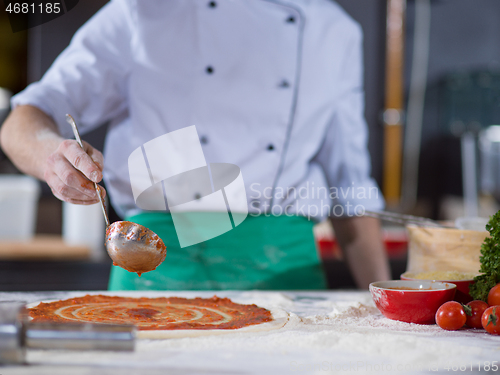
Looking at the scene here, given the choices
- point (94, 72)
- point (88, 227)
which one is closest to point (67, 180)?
point (94, 72)

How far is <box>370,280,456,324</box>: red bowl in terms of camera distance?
785 millimetres

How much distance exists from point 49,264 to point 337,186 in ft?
3.65

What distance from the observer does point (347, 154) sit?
1422 mm

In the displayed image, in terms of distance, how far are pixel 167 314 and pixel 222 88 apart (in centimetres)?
66

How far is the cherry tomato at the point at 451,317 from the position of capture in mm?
754

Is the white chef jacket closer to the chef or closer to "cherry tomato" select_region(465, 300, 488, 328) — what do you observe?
the chef

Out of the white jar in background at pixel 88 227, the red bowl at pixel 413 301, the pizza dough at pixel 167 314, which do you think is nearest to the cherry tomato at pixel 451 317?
the red bowl at pixel 413 301

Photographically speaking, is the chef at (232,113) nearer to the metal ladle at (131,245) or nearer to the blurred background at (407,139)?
the metal ladle at (131,245)

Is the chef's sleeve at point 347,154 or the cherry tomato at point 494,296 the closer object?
the cherry tomato at point 494,296

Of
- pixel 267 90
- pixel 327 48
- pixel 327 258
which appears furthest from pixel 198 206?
pixel 327 258

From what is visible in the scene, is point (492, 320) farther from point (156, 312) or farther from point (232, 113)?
point (232, 113)

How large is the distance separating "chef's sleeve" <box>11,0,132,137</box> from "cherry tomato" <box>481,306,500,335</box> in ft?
3.12

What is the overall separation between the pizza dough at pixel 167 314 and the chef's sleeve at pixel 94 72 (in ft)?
1.67

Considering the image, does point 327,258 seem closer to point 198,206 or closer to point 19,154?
point 198,206
